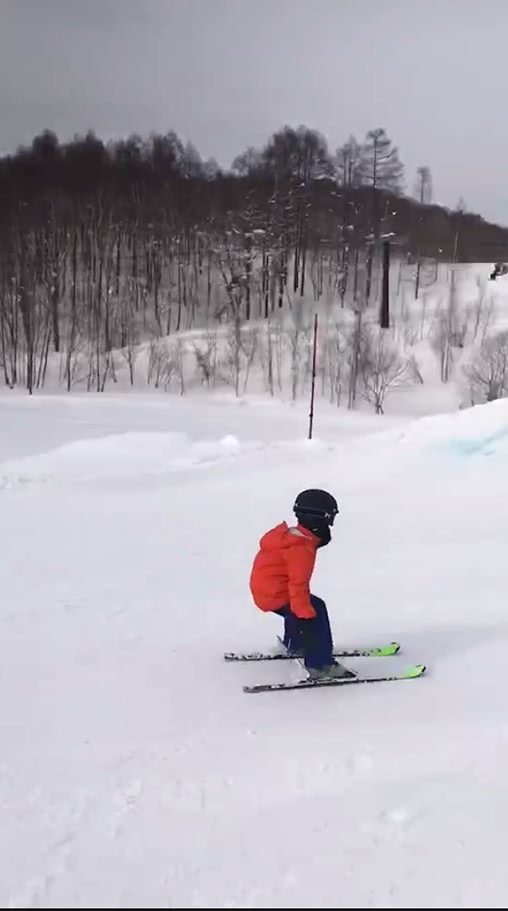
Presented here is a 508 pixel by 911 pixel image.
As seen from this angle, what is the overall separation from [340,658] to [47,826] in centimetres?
263

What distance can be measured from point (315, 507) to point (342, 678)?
113 centimetres

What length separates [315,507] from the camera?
4598 millimetres

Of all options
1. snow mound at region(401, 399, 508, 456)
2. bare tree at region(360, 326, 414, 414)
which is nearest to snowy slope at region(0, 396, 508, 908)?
snow mound at region(401, 399, 508, 456)

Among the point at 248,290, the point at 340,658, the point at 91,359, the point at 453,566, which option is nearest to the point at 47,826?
the point at 340,658

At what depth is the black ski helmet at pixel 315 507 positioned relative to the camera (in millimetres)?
4602

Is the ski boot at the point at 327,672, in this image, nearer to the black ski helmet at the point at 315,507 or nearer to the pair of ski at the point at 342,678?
the pair of ski at the point at 342,678

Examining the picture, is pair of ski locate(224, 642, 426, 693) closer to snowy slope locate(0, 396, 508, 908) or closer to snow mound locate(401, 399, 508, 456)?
snowy slope locate(0, 396, 508, 908)

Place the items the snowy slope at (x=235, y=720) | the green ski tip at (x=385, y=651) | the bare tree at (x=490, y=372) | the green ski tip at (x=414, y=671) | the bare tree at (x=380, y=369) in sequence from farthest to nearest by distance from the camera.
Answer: the bare tree at (x=380, y=369)
the bare tree at (x=490, y=372)
the green ski tip at (x=385, y=651)
the green ski tip at (x=414, y=671)
the snowy slope at (x=235, y=720)

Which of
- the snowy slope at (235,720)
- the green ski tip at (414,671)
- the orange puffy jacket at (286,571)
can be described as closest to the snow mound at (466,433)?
the snowy slope at (235,720)

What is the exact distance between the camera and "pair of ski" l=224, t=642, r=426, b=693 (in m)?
4.65

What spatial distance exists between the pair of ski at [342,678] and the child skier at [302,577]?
0.06 m

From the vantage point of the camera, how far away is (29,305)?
1430 inches

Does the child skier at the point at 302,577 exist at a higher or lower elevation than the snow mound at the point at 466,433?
higher

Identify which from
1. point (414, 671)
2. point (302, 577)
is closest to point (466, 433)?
point (414, 671)
